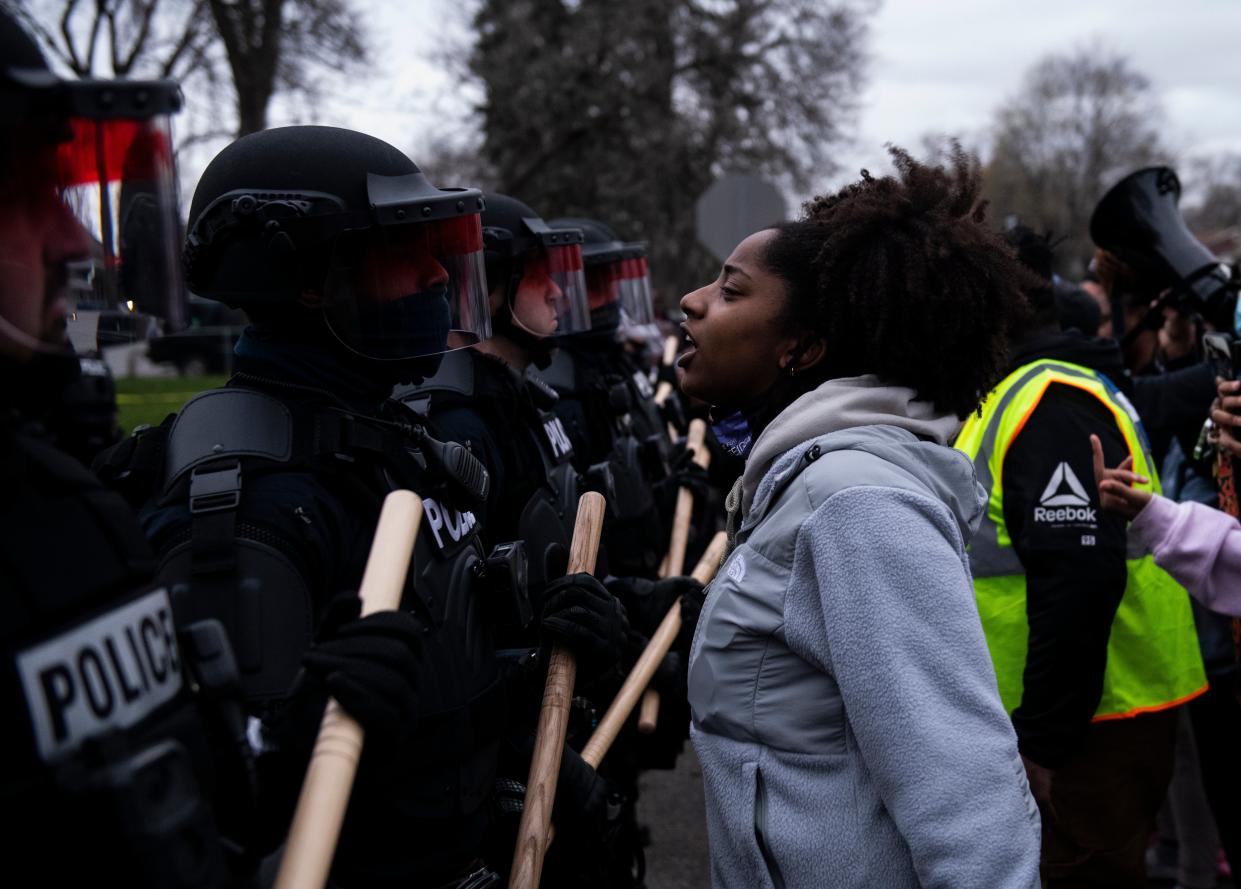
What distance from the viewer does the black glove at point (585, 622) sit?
8.04ft

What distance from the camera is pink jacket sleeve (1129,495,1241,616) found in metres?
2.80

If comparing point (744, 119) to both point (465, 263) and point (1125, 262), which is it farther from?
point (465, 263)

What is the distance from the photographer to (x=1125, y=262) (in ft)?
13.5

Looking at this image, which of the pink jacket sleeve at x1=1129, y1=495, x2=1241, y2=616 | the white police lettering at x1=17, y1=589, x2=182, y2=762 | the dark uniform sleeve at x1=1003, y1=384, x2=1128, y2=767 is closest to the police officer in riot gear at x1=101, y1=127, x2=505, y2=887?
the white police lettering at x1=17, y1=589, x2=182, y2=762

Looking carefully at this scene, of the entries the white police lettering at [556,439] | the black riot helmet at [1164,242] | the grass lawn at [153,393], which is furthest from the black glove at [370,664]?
the grass lawn at [153,393]

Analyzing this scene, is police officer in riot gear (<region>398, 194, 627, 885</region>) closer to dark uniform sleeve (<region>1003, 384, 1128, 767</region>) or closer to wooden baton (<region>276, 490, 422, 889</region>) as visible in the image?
wooden baton (<region>276, 490, 422, 889</region>)

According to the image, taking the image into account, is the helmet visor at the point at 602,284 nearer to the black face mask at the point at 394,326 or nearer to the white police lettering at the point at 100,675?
the black face mask at the point at 394,326

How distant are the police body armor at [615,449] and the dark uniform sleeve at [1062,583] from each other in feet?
4.79

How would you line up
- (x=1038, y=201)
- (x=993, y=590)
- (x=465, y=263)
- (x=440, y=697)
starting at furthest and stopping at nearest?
(x=1038, y=201), (x=993, y=590), (x=465, y=263), (x=440, y=697)

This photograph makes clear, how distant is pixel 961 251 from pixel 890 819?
35.1 inches

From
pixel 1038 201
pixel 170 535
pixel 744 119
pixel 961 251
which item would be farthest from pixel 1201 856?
pixel 1038 201

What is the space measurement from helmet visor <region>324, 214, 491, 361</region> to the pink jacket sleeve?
1.77 m

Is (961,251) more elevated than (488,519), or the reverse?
(961,251)

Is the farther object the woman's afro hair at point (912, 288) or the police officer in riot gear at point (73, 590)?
the woman's afro hair at point (912, 288)
